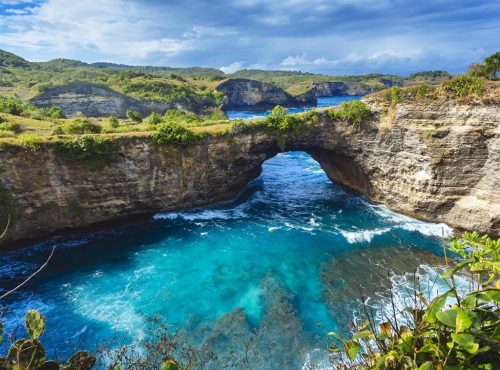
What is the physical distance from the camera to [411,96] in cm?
3002

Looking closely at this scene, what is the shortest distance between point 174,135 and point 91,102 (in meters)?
69.3

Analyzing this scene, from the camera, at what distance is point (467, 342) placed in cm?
283

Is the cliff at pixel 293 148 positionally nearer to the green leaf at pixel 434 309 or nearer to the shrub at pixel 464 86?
the shrub at pixel 464 86

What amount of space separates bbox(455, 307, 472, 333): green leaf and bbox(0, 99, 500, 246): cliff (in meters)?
28.9

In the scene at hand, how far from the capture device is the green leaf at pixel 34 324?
5758 mm

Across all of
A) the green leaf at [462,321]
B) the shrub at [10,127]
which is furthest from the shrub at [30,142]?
the green leaf at [462,321]

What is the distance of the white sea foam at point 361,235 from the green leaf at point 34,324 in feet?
83.9

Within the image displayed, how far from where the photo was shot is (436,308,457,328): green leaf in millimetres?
2967

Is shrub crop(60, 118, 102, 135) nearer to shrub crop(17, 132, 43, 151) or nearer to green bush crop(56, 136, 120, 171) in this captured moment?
green bush crop(56, 136, 120, 171)

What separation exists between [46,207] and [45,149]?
4829 mm

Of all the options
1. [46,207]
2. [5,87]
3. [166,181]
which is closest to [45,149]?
[46,207]

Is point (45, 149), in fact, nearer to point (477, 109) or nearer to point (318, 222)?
point (318, 222)

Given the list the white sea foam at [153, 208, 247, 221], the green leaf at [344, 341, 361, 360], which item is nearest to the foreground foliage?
the green leaf at [344, 341, 361, 360]

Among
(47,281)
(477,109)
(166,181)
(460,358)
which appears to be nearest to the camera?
(460,358)
